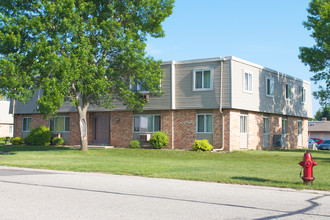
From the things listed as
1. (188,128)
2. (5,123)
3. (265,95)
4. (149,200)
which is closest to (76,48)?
(188,128)

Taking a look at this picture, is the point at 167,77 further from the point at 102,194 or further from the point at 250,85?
the point at 102,194

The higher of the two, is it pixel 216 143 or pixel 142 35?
pixel 142 35

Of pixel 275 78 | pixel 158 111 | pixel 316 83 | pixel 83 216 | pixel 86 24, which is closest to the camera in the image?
pixel 83 216

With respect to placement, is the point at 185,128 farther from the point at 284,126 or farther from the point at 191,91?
the point at 284,126

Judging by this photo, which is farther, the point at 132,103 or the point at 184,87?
the point at 184,87

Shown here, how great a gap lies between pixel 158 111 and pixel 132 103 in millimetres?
4445

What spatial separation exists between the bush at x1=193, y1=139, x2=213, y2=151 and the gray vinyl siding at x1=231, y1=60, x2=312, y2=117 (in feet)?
9.66

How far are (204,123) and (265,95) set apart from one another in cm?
599

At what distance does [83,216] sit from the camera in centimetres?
719

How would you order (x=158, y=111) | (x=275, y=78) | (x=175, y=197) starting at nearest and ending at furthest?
(x=175, y=197), (x=158, y=111), (x=275, y=78)

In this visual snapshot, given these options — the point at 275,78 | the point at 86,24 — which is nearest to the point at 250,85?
the point at 275,78

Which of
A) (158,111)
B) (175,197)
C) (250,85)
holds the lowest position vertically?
(175,197)

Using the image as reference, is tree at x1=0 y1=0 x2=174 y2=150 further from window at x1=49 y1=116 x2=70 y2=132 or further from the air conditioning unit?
window at x1=49 y1=116 x2=70 y2=132

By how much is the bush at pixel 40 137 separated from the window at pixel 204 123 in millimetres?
13575
